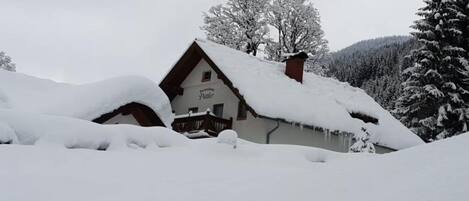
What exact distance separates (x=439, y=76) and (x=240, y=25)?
47.0 ft

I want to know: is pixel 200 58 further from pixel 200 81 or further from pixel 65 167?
pixel 65 167

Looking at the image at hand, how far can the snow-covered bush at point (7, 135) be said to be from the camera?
905 centimetres

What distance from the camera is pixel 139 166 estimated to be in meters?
8.73

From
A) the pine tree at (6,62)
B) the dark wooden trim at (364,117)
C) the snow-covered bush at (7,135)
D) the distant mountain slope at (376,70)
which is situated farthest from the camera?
the distant mountain slope at (376,70)

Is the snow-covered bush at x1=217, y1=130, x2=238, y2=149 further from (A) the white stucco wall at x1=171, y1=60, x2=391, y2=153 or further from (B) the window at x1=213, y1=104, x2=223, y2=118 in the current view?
(B) the window at x1=213, y1=104, x2=223, y2=118

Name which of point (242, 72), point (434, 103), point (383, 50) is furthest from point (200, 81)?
point (383, 50)

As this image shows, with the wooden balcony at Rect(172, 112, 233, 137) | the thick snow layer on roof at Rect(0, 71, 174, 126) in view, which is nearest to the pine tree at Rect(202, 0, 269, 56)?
the wooden balcony at Rect(172, 112, 233, 137)

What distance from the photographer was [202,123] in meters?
23.2

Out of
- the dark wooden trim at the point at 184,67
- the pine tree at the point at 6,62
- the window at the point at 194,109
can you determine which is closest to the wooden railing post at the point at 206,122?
the dark wooden trim at the point at 184,67

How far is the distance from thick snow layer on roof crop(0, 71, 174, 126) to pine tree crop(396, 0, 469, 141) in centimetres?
1440

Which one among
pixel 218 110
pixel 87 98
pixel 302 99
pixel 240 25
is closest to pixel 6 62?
pixel 240 25

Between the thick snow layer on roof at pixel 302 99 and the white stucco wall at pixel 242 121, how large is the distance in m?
0.68

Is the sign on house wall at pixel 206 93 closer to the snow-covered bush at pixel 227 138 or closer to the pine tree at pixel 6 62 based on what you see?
the snow-covered bush at pixel 227 138

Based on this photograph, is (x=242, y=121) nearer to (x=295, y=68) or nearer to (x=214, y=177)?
(x=295, y=68)
